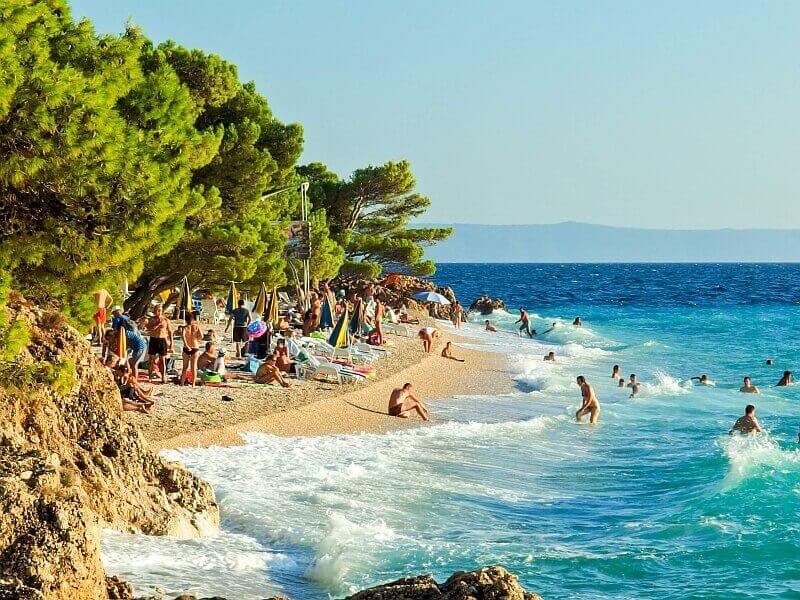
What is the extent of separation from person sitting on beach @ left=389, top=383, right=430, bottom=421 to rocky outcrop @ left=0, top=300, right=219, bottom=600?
895 cm

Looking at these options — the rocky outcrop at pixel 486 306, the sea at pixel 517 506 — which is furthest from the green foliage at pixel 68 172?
→ the rocky outcrop at pixel 486 306

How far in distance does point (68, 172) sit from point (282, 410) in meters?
8.89

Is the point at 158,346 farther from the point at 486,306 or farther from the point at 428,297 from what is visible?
the point at 486,306

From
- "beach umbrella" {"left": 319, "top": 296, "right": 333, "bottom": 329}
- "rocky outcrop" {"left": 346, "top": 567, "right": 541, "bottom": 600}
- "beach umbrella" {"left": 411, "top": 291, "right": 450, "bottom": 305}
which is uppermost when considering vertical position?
"beach umbrella" {"left": 411, "top": 291, "right": 450, "bottom": 305}

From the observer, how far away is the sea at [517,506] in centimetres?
995

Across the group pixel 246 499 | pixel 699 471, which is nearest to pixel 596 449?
pixel 699 471

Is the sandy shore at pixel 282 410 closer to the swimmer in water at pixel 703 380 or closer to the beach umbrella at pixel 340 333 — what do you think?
the beach umbrella at pixel 340 333

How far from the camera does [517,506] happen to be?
13266 mm

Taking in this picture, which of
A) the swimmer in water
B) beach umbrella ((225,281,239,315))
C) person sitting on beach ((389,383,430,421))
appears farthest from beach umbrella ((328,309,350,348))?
the swimmer in water

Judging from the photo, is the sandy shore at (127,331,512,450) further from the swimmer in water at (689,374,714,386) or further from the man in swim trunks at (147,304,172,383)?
the swimmer in water at (689,374,714,386)

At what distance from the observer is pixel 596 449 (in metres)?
18.1

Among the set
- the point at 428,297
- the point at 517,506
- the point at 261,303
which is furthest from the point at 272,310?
the point at 517,506

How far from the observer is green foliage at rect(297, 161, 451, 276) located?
49500mm

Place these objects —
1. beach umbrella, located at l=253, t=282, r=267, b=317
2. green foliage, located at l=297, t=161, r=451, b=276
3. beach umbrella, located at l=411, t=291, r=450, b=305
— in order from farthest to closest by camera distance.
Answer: green foliage, located at l=297, t=161, r=451, b=276 → beach umbrella, located at l=411, t=291, r=450, b=305 → beach umbrella, located at l=253, t=282, r=267, b=317
